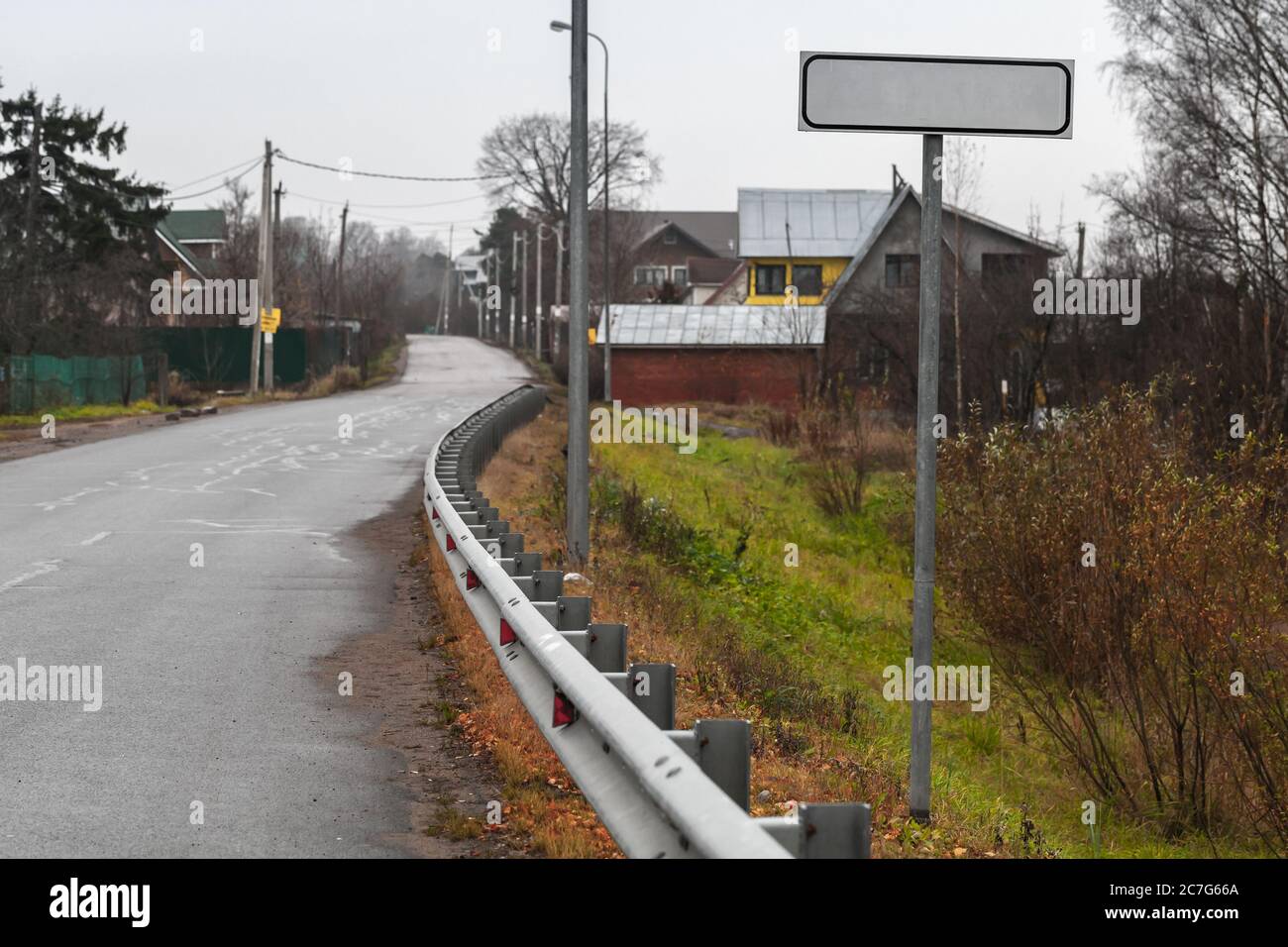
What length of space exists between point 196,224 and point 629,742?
308 feet

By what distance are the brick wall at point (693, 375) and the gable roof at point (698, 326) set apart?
0.34 meters

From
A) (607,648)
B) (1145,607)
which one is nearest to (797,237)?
(1145,607)

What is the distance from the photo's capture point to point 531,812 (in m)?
5.95

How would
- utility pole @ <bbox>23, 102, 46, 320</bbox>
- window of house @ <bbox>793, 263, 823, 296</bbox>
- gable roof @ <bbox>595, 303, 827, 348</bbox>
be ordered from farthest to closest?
window of house @ <bbox>793, 263, 823, 296</bbox> → gable roof @ <bbox>595, 303, 827, 348</bbox> → utility pole @ <bbox>23, 102, 46, 320</bbox>

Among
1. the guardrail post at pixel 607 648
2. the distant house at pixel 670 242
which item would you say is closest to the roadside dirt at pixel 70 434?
the guardrail post at pixel 607 648

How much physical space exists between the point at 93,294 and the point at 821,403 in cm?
2313

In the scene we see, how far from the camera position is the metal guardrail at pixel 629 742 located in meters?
3.60

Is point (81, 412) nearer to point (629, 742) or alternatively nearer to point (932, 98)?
point (932, 98)

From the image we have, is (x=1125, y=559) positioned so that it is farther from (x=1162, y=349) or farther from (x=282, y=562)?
(x=1162, y=349)

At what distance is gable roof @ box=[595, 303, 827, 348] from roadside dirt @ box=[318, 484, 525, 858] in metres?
41.0

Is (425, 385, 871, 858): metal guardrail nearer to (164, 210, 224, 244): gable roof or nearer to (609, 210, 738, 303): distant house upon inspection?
(609, 210, 738, 303): distant house

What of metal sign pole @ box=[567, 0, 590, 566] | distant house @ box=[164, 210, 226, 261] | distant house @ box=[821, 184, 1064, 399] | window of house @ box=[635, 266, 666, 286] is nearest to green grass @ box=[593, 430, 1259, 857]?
metal sign pole @ box=[567, 0, 590, 566]

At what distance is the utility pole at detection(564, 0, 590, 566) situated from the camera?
13.4 m
